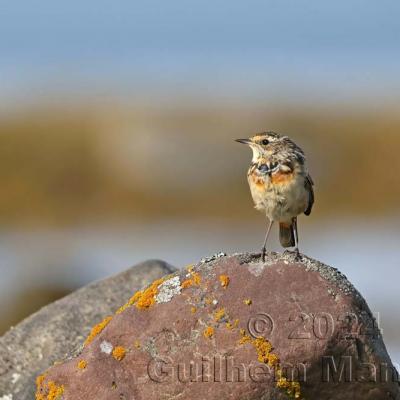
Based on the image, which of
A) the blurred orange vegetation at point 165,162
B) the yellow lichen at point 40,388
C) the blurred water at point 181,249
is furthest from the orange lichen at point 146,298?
the blurred orange vegetation at point 165,162

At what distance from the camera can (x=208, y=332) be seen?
27.4ft

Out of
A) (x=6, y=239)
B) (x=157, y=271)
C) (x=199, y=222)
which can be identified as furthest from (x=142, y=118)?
(x=157, y=271)

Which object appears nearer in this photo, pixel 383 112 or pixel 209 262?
pixel 209 262

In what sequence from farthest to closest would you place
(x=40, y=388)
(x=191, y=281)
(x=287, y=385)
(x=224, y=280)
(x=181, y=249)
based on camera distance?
1. (x=181, y=249)
2. (x=40, y=388)
3. (x=191, y=281)
4. (x=224, y=280)
5. (x=287, y=385)

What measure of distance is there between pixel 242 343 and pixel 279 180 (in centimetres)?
187

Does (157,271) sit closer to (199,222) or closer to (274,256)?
(274,256)

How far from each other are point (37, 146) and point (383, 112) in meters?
11.0

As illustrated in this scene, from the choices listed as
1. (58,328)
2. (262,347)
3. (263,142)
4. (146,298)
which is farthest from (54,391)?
(263,142)

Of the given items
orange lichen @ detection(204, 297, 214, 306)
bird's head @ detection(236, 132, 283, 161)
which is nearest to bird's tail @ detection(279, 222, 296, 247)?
bird's head @ detection(236, 132, 283, 161)

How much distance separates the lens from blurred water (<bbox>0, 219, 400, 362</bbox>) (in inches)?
866

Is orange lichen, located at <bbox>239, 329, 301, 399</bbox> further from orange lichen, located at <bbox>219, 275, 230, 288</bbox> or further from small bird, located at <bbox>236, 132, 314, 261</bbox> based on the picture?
small bird, located at <bbox>236, 132, 314, 261</bbox>

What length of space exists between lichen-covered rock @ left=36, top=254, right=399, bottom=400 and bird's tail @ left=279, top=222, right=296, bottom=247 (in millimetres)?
1550

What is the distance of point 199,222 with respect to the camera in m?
35.2

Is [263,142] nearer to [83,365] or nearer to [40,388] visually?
[83,365]
